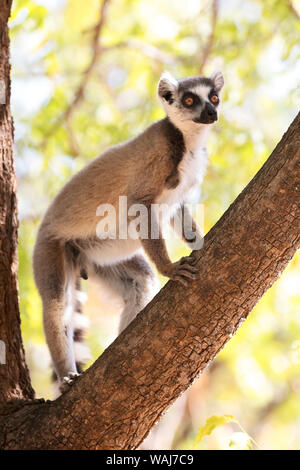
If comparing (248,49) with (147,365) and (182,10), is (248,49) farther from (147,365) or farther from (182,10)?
(147,365)

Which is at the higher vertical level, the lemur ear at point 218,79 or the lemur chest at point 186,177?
the lemur ear at point 218,79

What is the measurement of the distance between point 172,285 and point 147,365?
1.58 ft

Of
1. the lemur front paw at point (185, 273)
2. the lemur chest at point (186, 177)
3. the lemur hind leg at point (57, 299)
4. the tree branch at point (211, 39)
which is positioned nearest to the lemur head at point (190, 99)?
A: the lemur chest at point (186, 177)

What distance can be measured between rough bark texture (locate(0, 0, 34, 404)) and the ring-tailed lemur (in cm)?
41

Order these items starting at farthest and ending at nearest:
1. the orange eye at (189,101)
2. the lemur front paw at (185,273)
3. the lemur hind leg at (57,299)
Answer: the orange eye at (189,101), the lemur hind leg at (57,299), the lemur front paw at (185,273)

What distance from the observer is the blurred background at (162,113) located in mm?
6543

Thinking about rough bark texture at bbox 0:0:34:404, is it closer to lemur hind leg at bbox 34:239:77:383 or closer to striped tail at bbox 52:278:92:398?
lemur hind leg at bbox 34:239:77:383

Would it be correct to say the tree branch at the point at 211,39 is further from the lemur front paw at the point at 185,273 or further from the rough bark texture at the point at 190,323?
the lemur front paw at the point at 185,273

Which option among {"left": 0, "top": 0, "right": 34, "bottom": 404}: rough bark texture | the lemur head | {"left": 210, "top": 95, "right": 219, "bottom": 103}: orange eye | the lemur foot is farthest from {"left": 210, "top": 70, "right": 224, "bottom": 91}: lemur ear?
the lemur foot

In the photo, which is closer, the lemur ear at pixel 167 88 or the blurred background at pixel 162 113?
the lemur ear at pixel 167 88

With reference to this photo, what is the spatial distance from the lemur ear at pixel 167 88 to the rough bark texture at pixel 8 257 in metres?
1.30

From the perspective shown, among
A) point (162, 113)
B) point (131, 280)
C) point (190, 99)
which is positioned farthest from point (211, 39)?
point (131, 280)

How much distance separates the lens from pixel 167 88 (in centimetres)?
477

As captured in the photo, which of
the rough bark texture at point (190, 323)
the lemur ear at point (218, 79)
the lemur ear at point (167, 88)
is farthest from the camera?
→ the lemur ear at point (218, 79)
